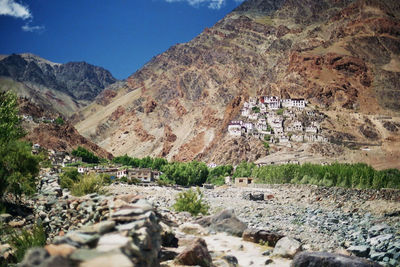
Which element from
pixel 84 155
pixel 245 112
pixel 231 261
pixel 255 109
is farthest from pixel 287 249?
pixel 255 109

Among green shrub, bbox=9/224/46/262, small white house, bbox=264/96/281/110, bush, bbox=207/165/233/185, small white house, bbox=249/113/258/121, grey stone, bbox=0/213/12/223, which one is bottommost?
bush, bbox=207/165/233/185

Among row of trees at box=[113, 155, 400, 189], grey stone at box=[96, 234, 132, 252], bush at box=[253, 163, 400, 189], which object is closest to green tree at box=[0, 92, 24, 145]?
grey stone at box=[96, 234, 132, 252]

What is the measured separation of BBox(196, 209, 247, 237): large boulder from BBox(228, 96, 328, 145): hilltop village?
128m

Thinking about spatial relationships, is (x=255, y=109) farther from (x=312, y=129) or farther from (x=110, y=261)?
(x=110, y=261)

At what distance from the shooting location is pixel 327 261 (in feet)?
38.3

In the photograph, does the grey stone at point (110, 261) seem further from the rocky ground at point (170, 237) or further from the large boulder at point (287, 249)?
the large boulder at point (287, 249)

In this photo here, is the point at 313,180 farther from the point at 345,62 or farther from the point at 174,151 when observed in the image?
the point at 345,62

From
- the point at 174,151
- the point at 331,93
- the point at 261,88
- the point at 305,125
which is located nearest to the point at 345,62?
the point at 331,93

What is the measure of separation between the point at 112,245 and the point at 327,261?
326 inches

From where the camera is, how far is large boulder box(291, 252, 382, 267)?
1146 centimetres

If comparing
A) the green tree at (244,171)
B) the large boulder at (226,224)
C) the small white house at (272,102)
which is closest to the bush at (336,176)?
the green tree at (244,171)

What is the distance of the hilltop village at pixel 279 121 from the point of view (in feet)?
477

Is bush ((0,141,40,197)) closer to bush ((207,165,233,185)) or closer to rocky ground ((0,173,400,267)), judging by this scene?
rocky ground ((0,173,400,267))

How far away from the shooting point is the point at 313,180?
58312 millimetres
